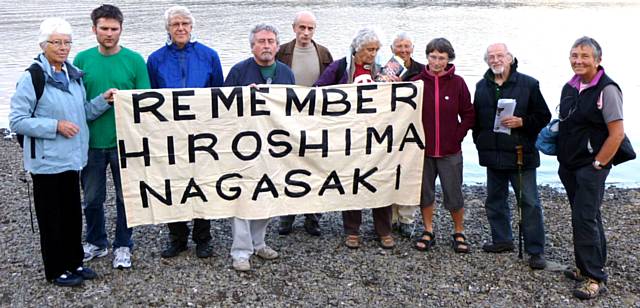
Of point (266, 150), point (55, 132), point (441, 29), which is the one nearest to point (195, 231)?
point (266, 150)

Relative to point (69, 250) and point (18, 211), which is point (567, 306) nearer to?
point (69, 250)

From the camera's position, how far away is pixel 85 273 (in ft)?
20.4

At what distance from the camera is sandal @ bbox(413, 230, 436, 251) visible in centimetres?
714

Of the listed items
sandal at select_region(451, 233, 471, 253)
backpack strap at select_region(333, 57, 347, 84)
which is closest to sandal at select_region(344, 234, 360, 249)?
sandal at select_region(451, 233, 471, 253)

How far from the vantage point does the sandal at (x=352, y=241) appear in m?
7.20

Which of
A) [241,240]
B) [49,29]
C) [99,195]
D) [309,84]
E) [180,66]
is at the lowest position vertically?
[241,240]

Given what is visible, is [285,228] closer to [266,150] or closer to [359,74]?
[266,150]

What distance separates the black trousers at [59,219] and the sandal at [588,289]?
4.58m

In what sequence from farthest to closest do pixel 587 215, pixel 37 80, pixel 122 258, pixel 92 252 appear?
pixel 92 252, pixel 122 258, pixel 587 215, pixel 37 80

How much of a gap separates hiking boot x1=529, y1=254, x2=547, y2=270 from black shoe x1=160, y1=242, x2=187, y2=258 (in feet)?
11.8

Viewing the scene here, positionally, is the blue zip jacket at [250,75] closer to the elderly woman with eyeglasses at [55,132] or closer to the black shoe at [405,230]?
the elderly woman with eyeglasses at [55,132]

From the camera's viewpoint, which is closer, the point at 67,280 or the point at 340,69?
the point at 67,280

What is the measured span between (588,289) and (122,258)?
4.45 m

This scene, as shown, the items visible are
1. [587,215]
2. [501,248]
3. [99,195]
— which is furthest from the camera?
[501,248]
